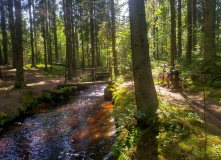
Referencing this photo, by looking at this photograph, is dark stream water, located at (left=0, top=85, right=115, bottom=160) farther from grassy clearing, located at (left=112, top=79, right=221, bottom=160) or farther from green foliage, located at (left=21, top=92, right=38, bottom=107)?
grassy clearing, located at (left=112, top=79, right=221, bottom=160)

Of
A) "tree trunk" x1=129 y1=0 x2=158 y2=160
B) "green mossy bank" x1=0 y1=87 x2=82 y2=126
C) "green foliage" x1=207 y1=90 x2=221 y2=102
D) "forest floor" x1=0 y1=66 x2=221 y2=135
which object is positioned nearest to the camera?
"tree trunk" x1=129 y1=0 x2=158 y2=160

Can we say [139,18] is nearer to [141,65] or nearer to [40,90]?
[141,65]

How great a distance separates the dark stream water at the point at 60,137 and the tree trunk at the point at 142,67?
5.65 feet

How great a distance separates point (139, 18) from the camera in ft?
13.2

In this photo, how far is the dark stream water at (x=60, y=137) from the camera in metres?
5.05

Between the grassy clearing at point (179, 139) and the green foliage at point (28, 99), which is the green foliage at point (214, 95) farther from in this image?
the green foliage at point (28, 99)

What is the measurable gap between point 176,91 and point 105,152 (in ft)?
16.9

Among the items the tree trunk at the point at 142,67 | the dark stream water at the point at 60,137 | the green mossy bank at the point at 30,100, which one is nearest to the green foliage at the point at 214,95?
the tree trunk at the point at 142,67

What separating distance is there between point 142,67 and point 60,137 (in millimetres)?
4320

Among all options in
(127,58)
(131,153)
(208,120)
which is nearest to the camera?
(131,153)

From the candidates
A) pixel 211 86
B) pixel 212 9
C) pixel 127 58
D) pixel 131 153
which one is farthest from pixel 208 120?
pixel 127 58

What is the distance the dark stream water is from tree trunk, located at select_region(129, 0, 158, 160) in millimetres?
1723

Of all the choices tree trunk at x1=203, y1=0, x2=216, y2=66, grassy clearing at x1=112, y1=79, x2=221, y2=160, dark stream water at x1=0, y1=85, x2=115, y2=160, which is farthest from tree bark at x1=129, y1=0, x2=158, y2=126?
tree trunk at x1=203, y1=0, x2=216, y2=66

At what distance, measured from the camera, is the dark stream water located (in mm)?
5051
